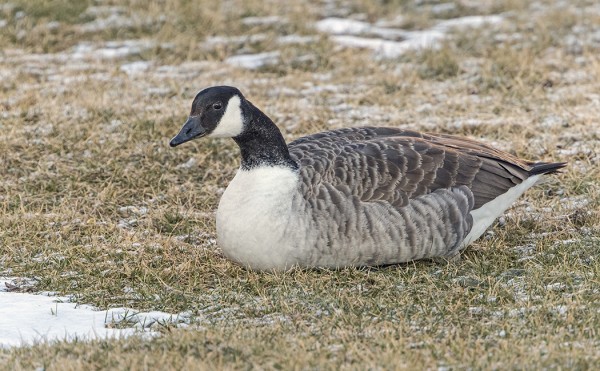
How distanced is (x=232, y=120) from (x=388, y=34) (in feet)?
20.3

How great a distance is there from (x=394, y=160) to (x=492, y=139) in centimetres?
254

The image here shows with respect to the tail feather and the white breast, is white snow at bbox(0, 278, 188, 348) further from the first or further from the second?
the tail feather

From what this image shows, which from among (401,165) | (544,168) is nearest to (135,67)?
(401,165)

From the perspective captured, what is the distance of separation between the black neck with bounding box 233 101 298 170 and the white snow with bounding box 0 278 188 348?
49.6 inches

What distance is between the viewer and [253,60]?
11148mm

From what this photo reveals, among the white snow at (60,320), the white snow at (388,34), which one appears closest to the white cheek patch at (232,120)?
the white snow at (60,320)

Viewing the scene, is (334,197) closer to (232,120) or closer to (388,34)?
(232,120)

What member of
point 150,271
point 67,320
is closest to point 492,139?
point 150,271

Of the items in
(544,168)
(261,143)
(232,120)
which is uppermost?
(232,120)

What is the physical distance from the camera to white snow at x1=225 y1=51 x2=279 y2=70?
36.1 feet

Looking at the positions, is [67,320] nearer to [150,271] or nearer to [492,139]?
[150,271]

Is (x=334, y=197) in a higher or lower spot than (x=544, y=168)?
higher

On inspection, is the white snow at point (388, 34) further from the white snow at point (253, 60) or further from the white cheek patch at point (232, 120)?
the white cheek patch at point (232, 120)

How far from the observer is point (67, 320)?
548 cm
